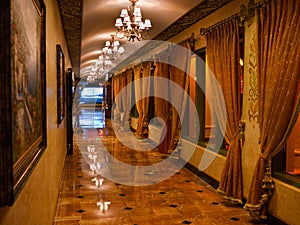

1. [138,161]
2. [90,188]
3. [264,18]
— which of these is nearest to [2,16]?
[264,18]

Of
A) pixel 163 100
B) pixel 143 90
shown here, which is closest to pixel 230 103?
pixel 163 100

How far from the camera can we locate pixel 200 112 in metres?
6.89

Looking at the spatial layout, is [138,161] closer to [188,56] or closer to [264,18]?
[188,56]

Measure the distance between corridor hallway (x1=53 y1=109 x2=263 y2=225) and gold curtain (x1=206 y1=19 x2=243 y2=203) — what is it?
0.33 m

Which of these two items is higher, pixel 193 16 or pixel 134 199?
pixel 193 16

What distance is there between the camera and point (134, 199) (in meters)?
5.19

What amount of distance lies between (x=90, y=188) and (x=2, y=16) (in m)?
4.78

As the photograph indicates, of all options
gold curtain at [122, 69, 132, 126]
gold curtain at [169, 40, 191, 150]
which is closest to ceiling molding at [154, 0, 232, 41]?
gold curtain at [169, 40, 191, 150]

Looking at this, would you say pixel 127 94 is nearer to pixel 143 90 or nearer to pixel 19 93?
pixel 143 90

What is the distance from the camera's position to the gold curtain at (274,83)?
140 inches

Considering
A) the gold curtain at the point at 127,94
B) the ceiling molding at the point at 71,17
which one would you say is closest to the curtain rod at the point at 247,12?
the ceiling molding at the point at 71,17

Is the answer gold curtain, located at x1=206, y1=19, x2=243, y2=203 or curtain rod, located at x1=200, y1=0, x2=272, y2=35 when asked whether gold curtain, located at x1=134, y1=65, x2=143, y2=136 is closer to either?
gold curtain, located at x1=206, y1=19, x2=243, y2=203

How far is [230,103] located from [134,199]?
2132 mm

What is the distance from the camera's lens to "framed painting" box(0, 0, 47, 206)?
4.44ft
